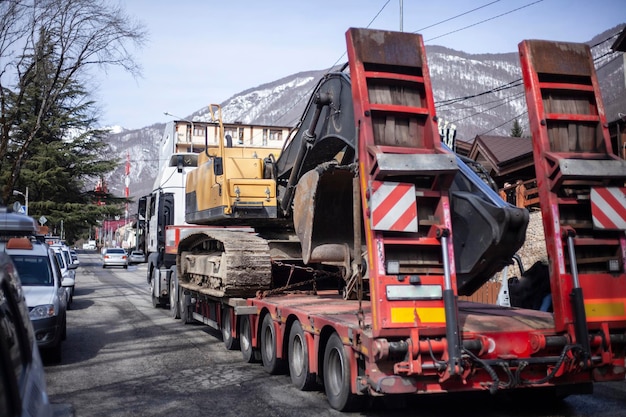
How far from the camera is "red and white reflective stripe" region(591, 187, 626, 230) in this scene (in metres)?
6.24

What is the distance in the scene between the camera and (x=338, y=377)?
688 cm

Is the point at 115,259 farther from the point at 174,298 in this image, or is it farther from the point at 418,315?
the point at 418,315

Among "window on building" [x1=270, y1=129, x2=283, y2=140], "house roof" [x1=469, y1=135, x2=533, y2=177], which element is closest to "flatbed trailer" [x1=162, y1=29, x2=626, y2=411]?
"house roof" [x1=469, y1=135, x2=533, y2=177]

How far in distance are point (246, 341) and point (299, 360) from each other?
227cm

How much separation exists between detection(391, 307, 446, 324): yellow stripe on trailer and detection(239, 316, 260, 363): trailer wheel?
4.49 m

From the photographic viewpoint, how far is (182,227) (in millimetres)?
16156

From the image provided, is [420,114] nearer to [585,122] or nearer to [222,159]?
[585,122]

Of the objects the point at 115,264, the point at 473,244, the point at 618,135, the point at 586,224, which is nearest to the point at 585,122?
the point at 586,224

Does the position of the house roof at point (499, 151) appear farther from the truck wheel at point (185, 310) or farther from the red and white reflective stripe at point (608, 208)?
the red and white reflective stripe at point (608, 208)

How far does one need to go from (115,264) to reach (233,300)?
3941 centimetres

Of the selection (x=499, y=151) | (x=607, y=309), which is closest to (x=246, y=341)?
(x=607, y=309)

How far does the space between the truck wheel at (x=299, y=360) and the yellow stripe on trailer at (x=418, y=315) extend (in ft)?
7.13

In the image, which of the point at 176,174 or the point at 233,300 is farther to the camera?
the point at 176,174

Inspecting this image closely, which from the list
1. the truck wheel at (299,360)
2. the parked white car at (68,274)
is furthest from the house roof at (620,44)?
the parked white car at (68,274)
